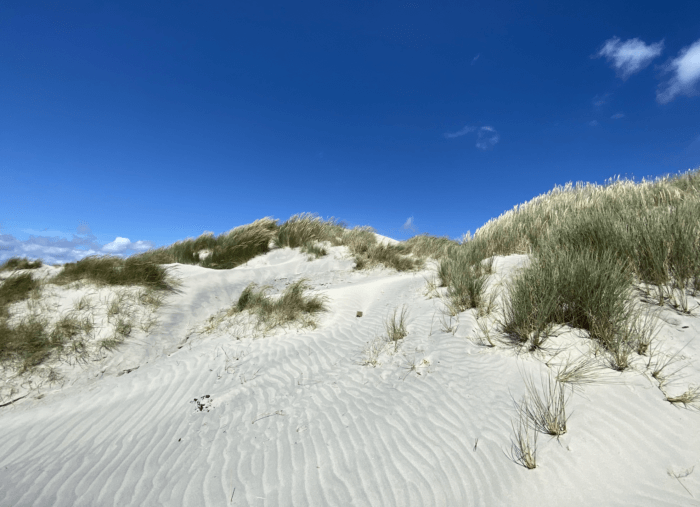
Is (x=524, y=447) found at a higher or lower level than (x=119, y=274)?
lower

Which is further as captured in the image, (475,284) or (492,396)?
(475,284)

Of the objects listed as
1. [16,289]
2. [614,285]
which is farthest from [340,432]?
[16,289]

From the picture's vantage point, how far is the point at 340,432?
106 inches

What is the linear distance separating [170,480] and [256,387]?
1357 mm

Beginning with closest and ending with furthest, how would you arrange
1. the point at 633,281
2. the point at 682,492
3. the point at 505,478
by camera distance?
the point at 682,492 → the point at 505,478 → the point at 633,281

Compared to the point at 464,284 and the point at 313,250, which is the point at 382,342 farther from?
the point at 313,250

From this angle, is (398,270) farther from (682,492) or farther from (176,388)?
(682,492)

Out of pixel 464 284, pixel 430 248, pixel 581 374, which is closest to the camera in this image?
pixel 581 374

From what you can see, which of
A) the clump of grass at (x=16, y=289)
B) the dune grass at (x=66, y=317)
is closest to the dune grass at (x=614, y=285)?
the dune grass at (x=66, y=317)

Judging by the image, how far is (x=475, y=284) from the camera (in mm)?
4656

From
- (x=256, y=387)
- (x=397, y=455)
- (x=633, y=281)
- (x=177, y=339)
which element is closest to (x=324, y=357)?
(x=256, y=387)

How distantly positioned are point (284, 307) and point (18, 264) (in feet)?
28.3

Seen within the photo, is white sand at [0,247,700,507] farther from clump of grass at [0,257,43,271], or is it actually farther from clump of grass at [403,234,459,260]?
clump of grass at [0,257,43,271]

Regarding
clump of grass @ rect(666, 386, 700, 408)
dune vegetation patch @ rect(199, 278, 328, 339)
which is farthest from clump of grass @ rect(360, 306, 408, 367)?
clump of grass @ rect(666, 386, 700, 408)
